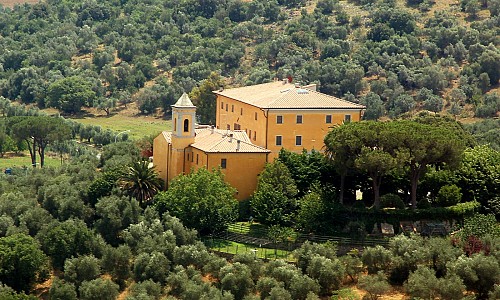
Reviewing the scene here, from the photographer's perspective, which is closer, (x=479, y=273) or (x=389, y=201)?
(x=479, y=273)

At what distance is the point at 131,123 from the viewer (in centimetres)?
12888

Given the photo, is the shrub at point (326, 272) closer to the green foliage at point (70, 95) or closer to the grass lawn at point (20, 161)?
the grass lawn at point (20, 161)

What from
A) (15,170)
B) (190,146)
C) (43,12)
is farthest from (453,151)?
(43,12)

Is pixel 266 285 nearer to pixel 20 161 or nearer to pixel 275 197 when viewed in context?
pixel 275 197

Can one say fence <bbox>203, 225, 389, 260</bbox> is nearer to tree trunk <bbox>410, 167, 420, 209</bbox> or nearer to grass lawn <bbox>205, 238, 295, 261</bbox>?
grass lawn <bbox>205, 238, 295, 261</bbox>

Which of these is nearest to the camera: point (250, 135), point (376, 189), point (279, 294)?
point (279, 294)

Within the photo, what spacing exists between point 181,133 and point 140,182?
4.56m

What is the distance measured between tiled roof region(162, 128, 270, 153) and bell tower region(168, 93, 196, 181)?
0.64 m

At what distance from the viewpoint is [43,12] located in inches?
7239

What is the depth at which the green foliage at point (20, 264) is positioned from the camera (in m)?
66.7

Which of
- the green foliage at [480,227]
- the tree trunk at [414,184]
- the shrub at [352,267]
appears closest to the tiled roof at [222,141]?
the tree trunk at [414,184]

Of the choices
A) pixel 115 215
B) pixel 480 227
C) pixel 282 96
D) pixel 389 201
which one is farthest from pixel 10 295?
pixel 480 227

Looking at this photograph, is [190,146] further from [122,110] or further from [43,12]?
[43,12]

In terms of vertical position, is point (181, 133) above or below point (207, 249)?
above
